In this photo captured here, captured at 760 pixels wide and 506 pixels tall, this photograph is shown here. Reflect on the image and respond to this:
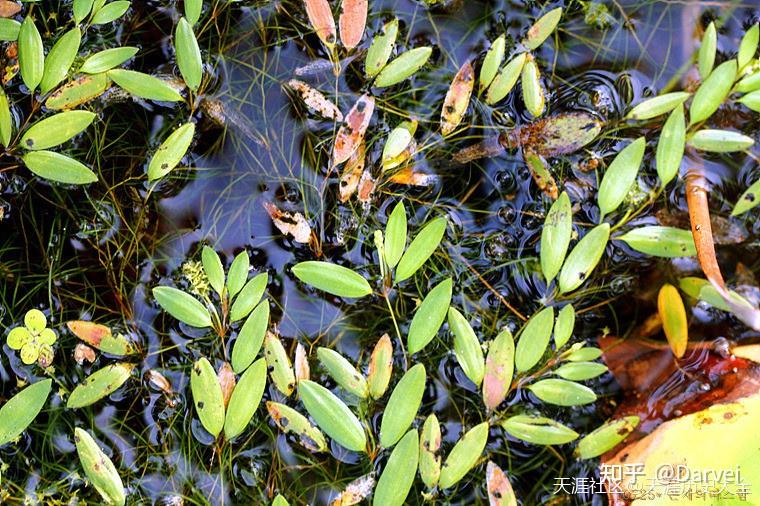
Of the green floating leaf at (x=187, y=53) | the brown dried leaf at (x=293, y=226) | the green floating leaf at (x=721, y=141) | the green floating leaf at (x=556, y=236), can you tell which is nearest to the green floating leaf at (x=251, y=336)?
the brown dried leaf at (x=293, y=226)

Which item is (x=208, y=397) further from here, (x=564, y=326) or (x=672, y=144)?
(x=672, y=144)

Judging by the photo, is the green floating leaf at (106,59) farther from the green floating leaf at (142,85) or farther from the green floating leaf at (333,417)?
the green floating leaf at (333,417)

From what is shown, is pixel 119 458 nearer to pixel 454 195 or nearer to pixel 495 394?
pixel 495 394

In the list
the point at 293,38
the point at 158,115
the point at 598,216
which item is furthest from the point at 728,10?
the point at 158,115

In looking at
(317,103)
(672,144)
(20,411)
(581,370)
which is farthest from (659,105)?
(20,411)

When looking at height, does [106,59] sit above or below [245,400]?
above

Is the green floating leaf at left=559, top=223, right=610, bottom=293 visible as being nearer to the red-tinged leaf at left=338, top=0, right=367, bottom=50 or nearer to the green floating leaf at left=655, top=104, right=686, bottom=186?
the green floating leaf at left=655, top=104, right=686, bottom=186

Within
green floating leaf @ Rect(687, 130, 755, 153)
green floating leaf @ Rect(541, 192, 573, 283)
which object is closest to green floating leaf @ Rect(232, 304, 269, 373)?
green floating leaf @ Rect(541, 192, 573, 283)
